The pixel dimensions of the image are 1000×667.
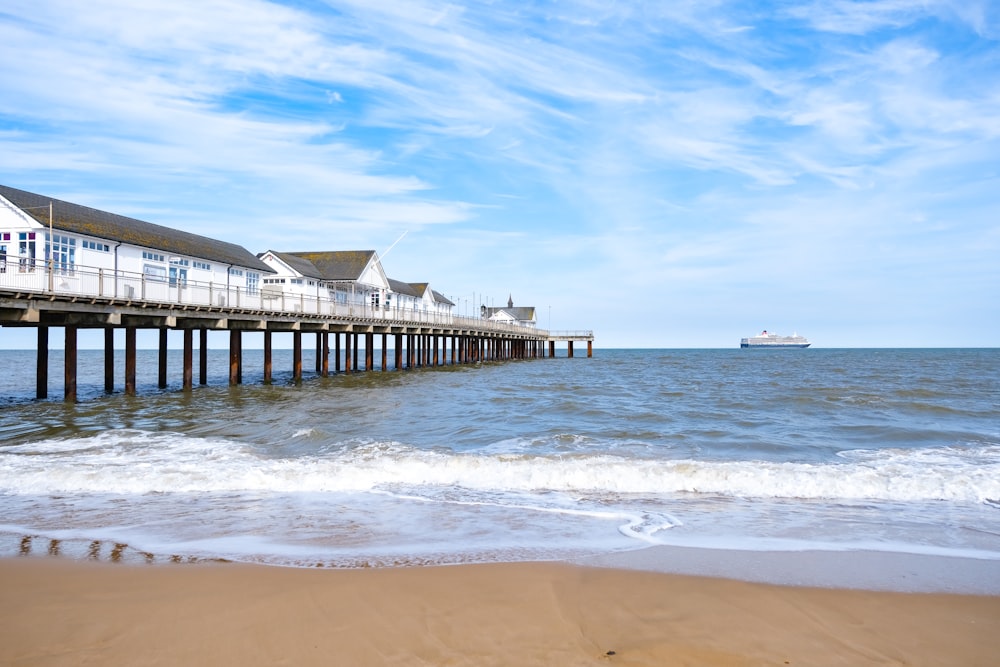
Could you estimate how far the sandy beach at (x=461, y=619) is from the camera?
408 cm

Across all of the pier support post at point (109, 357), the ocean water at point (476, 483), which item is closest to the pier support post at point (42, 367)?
the pier support post at point (109, 357)

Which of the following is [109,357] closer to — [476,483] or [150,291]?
[150,291]

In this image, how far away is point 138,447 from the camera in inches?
509

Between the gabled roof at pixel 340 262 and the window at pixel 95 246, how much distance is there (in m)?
21.0

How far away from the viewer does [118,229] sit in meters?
26.0

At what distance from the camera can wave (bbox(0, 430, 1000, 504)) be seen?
9.66 metres

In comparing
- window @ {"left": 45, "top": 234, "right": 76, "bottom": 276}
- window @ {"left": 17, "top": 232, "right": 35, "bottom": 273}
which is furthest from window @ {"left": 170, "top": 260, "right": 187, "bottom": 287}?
window @ {"left": 17, "top": 232, "right": 35, "bottom": 273}

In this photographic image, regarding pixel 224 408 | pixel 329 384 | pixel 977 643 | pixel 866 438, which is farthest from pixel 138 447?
pixel 329 384

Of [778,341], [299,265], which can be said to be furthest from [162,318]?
[778,341]

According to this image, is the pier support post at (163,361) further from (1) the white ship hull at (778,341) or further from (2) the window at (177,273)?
(1) the white ship hull at (778,341)

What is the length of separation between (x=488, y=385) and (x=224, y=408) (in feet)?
44.9

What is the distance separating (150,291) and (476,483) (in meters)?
19.4

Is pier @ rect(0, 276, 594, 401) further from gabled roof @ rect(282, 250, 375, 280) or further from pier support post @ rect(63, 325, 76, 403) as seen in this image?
gabled roof @ rect(282, 250, 375, 280)

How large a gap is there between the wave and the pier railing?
308 inches
